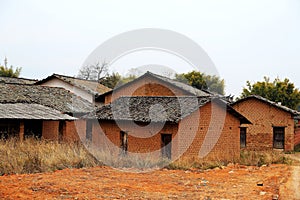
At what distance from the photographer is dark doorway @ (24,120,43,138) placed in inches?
914

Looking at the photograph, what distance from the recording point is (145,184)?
39.2ft

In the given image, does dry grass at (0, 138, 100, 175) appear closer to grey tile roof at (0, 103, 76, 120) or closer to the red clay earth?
the red clay earth

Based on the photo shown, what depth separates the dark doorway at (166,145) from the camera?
18906 millimetres

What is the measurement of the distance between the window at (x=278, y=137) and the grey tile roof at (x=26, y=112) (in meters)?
16.6

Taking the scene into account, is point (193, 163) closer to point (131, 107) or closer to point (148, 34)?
point (131, 107)

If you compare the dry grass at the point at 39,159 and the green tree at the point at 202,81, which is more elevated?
the green tree at the point at 202,81

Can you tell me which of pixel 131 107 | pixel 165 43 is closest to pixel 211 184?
pixel 131 107

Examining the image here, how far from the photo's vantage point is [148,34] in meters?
24.4

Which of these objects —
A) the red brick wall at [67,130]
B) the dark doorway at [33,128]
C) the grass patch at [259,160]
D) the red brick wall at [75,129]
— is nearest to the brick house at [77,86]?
the red brick wall at [75,129]

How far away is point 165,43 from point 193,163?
419 inches

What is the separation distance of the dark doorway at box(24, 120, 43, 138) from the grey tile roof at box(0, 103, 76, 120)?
3.47 feet

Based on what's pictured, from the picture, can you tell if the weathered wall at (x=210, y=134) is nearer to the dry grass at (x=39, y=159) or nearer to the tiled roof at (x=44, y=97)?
the dry grass at (x=39, y=159)

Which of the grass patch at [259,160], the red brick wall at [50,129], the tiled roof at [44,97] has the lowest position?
the grass patch at [259,160]

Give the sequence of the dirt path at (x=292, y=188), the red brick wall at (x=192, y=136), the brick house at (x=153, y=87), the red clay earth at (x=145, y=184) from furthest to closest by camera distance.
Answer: the brick house at (x=153, y=87)
the red brick wall at (x=192, y=136)
the dirt path at (x=292, y=188)
the red clay earth at (x=145, y=184)
